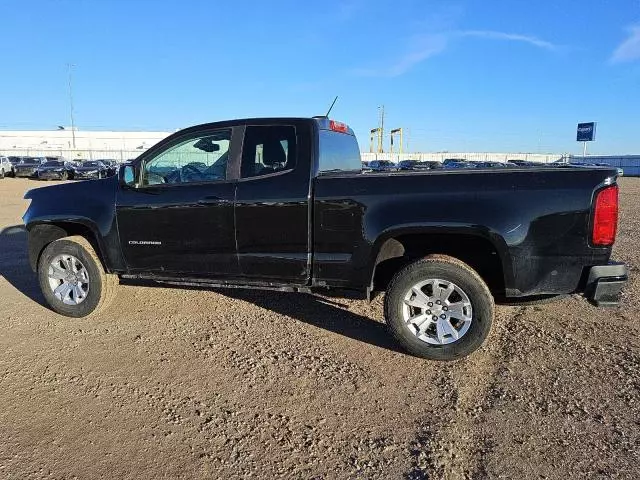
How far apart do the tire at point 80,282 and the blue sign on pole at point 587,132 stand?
3561 inches

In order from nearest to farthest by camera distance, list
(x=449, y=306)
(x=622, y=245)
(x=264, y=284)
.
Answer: (x=449, y=306), (x=264, y=284), (x=622, y=245)

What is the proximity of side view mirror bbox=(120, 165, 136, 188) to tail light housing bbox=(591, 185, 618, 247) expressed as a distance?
4.04 metres

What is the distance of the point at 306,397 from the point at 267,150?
2.25 metres

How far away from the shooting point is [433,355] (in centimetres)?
389

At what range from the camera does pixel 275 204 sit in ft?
13.7

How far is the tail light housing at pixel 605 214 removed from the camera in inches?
136

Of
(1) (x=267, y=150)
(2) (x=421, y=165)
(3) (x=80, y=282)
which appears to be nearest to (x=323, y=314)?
(1) (x=267, y=150)

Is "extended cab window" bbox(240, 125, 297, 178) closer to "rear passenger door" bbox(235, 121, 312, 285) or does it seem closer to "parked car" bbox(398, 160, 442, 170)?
"rear passenger door" bbox(235, 121, 312, 285)

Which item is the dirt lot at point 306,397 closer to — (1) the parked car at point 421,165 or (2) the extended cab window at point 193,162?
(2) the extended cab window at point 193,162

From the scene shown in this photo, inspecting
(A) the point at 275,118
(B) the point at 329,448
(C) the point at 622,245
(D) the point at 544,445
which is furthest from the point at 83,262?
(C) the point at 622,245

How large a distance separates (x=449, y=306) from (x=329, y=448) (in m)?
1.60

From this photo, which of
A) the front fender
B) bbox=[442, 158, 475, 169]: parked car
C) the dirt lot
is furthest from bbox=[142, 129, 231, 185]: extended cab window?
bbox=[442, 158, 475, 169]: parked car

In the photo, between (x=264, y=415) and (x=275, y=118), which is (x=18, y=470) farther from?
(x=275, y=118)

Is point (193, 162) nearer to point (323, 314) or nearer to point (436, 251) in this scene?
point (323, 314)
